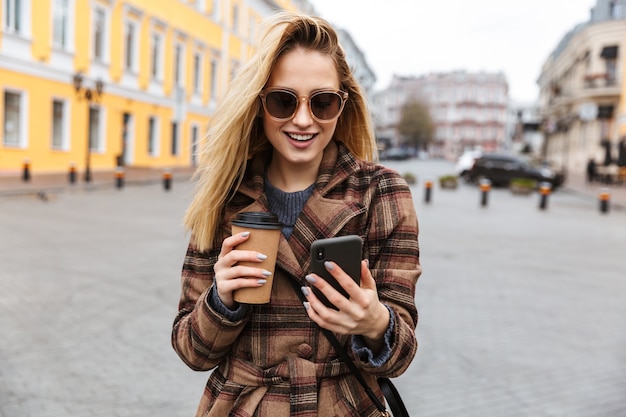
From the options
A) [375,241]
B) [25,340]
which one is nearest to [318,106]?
[375,241]

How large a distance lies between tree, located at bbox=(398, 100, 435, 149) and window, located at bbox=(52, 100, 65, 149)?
8364cm

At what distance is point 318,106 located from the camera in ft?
5.38

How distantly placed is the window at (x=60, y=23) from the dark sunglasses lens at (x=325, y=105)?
25022mm

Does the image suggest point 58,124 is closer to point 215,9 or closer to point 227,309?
point 215,9

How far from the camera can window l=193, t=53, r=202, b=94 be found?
38.0m

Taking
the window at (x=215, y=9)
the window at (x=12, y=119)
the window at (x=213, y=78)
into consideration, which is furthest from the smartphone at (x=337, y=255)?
the window at (x=213, y=78)

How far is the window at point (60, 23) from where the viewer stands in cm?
2404

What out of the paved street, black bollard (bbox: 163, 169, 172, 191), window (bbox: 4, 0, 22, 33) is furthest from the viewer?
window (bbox: 4, 0, 22, 33)

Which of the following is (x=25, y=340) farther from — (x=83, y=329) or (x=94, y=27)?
(x=94, y=27)

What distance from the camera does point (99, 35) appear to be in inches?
1074

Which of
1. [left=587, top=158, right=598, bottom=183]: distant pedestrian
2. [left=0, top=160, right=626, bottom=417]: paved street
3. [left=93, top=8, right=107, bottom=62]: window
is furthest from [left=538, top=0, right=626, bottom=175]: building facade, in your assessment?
[left=0, top=160, right=626, bottom=417]: paved street

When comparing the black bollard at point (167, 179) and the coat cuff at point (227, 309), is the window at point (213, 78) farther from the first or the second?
the coat cuff at point (227, 309)

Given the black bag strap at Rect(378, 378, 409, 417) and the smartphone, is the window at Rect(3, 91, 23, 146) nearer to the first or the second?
the black bag strap at Rect(378, 378, 409, 417)

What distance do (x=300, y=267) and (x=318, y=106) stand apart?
0.41 metres
